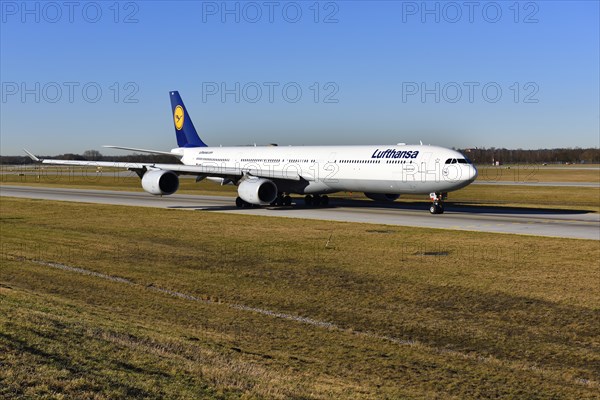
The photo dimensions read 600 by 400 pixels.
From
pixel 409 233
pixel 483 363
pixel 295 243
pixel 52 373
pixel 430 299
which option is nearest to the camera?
pixel 52 373

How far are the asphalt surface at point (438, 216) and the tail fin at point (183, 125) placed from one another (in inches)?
288

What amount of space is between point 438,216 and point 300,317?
24205mm

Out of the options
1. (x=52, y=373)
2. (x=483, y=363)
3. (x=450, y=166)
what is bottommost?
(x=483, y=363)

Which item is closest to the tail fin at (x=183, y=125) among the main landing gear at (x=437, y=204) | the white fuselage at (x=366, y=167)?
the white fuselage at (x=366, y=167)

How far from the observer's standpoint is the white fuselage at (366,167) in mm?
36375

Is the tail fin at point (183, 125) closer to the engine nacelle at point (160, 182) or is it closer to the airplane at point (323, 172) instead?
the airplane at point (323, 172)

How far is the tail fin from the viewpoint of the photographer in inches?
2248

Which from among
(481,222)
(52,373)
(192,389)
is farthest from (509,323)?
(481,222)

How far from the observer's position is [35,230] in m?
30.4

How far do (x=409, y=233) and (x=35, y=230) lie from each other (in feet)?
56.9

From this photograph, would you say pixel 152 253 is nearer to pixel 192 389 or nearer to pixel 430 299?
pixel 430 299

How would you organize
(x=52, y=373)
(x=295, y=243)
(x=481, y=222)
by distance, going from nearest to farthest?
(x=52, y=373), (x=295, y=243), (x=481, y=222)

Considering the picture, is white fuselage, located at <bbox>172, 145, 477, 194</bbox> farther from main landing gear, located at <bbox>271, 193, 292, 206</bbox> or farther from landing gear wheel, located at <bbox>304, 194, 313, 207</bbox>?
landing gear wheel, located at <bbox>304, 194, 313, 207</bbox>

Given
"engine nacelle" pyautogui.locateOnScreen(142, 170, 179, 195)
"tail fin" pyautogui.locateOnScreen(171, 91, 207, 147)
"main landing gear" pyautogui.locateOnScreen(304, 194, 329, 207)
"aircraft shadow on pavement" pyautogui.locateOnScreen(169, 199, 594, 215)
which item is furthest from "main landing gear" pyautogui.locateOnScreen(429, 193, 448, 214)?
"tail fin" pyautogui.locateOnScreen(171, 91, 207, 147)
